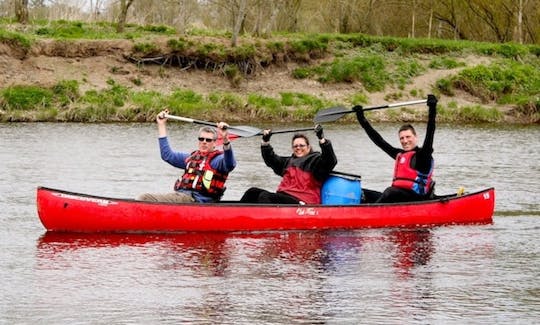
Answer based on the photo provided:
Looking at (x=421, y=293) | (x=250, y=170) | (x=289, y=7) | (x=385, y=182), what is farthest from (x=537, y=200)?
(x=289, y=7)

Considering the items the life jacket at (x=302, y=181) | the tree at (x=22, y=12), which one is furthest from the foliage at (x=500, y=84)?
the life jacket at (x=302, y=181)

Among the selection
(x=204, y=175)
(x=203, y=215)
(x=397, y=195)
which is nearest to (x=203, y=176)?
(x=204, y=175)

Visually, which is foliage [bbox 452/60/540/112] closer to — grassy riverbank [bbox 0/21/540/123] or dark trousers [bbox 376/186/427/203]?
grassy riverbank [bbox 0/21/540/123]

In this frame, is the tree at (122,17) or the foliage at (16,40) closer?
the foliage at (16,40)

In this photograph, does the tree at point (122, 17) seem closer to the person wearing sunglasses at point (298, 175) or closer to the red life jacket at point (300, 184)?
the person wearing sunglasses at point (298, 175)

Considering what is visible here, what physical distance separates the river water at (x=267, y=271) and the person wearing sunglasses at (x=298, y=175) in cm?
47

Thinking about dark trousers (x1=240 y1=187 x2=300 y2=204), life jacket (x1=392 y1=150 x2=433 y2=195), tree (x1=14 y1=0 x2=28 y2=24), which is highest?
tree (x1=14 y1=0 x2=28 y2=24)

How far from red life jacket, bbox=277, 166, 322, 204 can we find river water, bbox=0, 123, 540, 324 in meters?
0.50

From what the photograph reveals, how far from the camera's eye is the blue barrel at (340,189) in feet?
40.8

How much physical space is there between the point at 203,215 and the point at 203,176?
452 millimetres

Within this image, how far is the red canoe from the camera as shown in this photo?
459 inches

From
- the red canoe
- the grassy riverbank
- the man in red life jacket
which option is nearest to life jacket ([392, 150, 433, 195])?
the man in red life jacket

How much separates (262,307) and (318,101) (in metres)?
25.6

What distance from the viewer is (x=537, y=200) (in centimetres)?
1549
